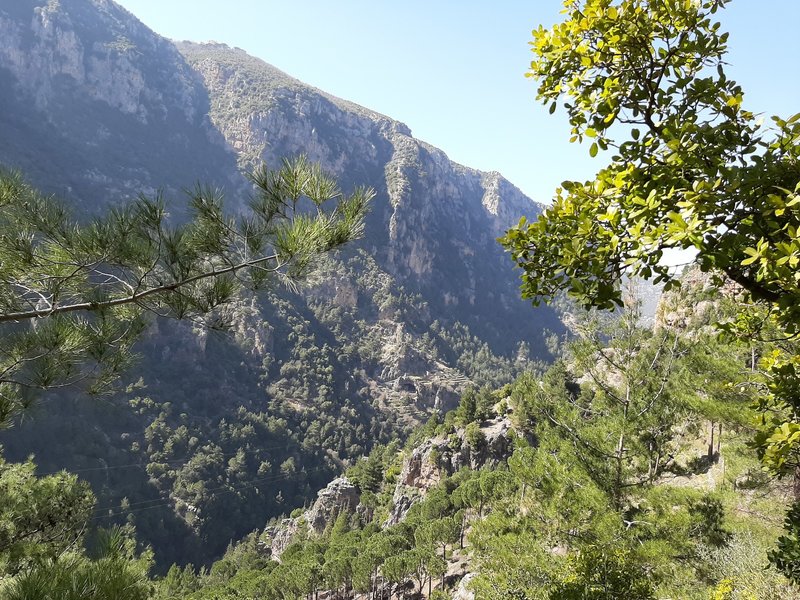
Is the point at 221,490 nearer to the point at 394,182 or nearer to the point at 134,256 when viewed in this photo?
the point at 134,256

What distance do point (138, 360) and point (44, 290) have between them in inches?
54.6

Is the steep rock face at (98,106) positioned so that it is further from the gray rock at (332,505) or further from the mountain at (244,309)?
the gray rock at (332,505)

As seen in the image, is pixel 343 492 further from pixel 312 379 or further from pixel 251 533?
pixel 312 379

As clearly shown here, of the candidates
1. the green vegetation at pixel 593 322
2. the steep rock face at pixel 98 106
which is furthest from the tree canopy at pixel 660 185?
the steep rock face at pixel 98 106

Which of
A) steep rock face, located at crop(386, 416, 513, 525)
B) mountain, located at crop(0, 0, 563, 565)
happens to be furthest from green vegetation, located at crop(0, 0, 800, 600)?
mountain, located at crop(0, 0, 563, 565)

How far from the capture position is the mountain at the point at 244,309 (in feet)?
228

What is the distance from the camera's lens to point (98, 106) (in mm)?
134000

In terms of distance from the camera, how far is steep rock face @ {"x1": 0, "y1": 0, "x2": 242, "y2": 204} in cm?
11319

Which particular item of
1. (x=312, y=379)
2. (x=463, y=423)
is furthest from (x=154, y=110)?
(x=463, y=423)

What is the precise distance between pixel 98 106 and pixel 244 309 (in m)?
139

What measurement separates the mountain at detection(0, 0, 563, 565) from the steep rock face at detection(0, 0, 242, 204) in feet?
1.96

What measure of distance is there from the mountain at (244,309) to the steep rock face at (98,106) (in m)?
0.60

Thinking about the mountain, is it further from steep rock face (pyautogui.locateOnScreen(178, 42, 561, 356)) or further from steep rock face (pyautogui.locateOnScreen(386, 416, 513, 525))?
steep rock face (pyautogui.locateOnScreen(386, 416, 513, 525))

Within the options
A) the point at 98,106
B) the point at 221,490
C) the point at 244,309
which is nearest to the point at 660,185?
the point at 244,309
